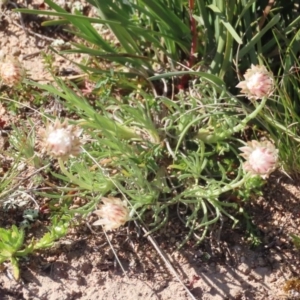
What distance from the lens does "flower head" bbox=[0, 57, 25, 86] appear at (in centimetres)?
152

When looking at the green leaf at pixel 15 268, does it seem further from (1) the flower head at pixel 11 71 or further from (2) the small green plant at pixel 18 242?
(1) the flower head at pixel 11 71

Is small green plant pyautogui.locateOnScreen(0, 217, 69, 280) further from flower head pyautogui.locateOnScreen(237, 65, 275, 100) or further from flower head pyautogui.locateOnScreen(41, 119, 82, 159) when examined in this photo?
flower head pyautogui.locateOnScreen(237, 65, 275, 100)

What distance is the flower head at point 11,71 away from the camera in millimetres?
1521

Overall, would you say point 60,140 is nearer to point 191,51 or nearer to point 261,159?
point 261,159

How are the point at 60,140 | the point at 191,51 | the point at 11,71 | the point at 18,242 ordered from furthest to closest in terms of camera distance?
the point at 191,51 < the point at 18,242 < the point at 11,71 < the point at 60,140

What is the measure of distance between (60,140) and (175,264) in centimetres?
58

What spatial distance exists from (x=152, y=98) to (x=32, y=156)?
391 millimetres

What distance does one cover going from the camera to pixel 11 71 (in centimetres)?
152

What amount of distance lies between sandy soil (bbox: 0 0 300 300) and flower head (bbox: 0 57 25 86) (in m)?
0.49

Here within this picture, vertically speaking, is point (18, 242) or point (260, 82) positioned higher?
point (260, 82)

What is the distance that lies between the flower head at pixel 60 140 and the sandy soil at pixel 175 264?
1.50 ft

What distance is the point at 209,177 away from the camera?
176 centimetres

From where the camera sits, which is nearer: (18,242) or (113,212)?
(113,212)

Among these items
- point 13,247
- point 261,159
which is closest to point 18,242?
point 13,247
